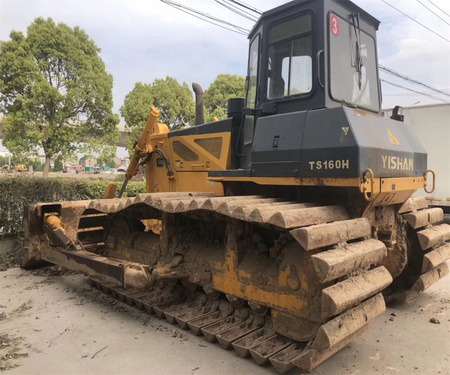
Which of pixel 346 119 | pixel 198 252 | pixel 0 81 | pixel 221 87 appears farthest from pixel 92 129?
pixel 346 119

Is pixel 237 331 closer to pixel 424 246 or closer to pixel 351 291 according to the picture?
pixel 351 291

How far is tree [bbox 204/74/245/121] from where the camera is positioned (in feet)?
79.2

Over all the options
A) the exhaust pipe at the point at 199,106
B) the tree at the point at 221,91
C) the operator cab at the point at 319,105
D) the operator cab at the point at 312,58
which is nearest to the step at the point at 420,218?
the operator cab at the point at 319,105

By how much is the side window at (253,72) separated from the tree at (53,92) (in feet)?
40.0

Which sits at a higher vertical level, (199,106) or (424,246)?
(199,106)

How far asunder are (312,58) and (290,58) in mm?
266

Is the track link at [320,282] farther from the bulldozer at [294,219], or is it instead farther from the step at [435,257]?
the step at [435,257]

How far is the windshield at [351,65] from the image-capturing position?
12.0 feet

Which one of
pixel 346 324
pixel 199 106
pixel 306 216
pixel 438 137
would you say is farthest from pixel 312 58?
pixel 438 137

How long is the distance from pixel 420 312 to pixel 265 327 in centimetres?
207

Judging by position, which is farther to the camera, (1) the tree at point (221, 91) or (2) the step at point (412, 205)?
(1) the tree at point (221, 91)

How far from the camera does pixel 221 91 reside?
24297 mm

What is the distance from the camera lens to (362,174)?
305 cm

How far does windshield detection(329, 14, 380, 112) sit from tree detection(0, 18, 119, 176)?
13130 millimetres
